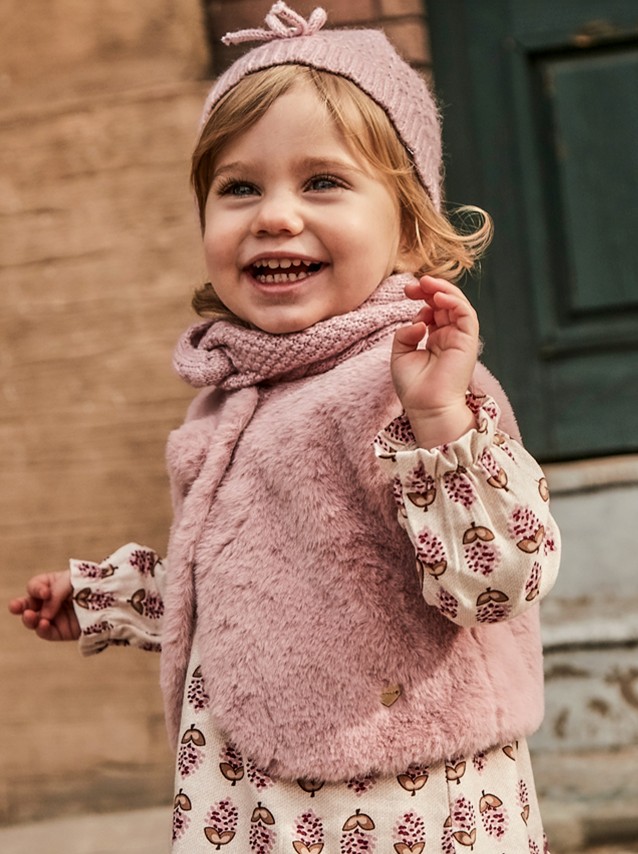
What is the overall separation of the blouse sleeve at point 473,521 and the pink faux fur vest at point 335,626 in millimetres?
79

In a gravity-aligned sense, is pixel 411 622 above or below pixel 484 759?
above

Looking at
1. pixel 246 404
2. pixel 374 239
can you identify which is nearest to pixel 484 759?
pixel 246 404

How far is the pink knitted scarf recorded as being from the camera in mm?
1517

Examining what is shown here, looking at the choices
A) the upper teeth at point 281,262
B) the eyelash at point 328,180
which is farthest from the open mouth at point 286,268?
the eyelash at point 328,180

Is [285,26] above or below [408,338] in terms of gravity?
above

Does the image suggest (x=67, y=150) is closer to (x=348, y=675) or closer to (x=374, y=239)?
(x=374, y=239)

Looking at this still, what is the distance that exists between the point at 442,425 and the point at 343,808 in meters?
0.48

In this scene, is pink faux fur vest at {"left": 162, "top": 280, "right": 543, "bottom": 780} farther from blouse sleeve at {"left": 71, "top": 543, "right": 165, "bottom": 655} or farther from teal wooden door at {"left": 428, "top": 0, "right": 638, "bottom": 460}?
teal wooden door at {"left": 428, "top": 0, "right": 638, "bottom": 460}

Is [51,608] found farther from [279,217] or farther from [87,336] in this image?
[87,336]

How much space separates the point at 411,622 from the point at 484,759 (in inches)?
8.2

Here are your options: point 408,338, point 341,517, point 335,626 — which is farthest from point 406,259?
point 335,626

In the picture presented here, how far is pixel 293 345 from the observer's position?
1.53 m

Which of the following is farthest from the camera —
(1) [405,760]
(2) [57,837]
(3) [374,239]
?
(2) [57,837]

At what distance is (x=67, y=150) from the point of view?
109 inches
